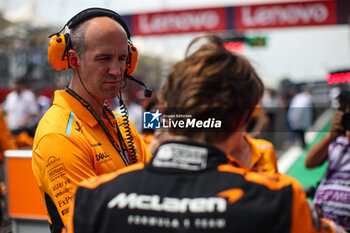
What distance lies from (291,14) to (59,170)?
12.5m

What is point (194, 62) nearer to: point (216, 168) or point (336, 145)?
point (216, 168)

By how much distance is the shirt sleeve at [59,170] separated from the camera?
1.44m

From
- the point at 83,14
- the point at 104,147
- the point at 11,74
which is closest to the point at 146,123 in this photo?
the point at 104,147

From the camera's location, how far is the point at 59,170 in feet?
4.76

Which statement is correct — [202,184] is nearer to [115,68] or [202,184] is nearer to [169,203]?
[169,203]

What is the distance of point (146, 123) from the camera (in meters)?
1.85

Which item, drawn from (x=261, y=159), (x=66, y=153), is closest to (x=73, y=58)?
(x=66, y=153)

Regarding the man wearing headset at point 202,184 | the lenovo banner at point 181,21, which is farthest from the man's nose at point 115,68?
the lenovo banner at point 181,21

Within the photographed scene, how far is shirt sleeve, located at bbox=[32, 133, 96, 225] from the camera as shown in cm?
144

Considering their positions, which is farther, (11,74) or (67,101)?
(11,74)

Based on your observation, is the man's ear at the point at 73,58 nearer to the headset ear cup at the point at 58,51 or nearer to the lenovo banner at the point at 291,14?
the headset ear cup at the point at 58,51

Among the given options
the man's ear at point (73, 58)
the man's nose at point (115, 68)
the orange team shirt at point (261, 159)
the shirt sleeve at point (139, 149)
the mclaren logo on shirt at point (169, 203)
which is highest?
the man's ear at point (73, 58)

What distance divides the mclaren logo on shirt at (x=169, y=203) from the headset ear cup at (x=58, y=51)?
41.7 inches

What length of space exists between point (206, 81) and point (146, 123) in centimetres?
87
